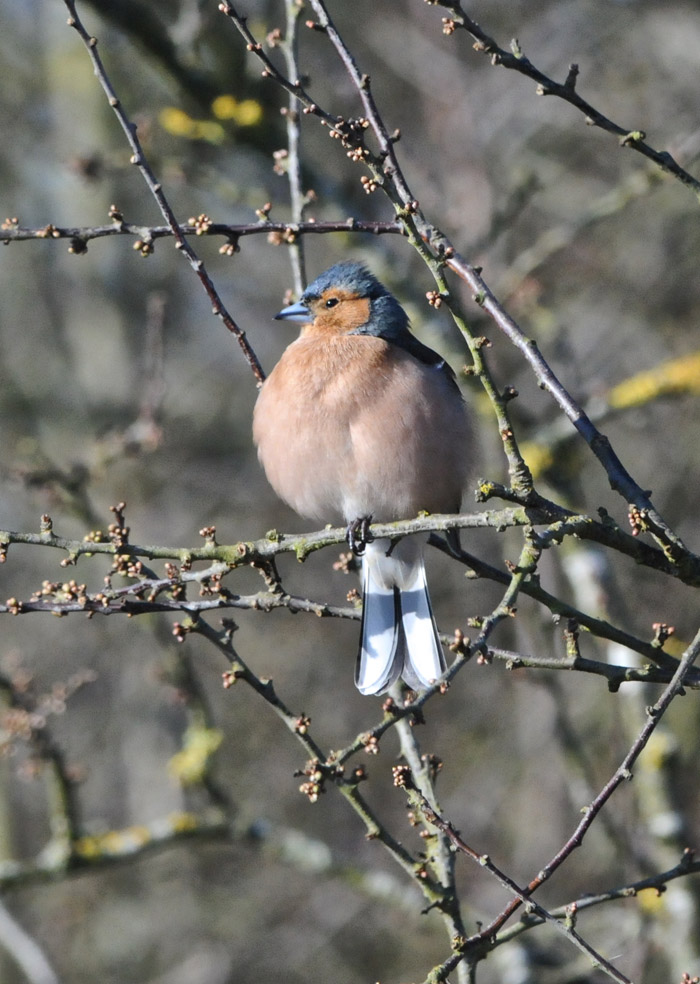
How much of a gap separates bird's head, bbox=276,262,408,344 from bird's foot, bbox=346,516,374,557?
917 mm

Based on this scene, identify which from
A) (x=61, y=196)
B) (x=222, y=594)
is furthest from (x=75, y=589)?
(x=61, y=196)

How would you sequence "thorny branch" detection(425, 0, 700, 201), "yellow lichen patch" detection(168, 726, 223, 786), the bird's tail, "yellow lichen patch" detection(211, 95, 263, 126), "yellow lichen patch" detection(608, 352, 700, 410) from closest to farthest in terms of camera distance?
"thorny branch" detection(425, 0, 700, 201) → the bird's tail → "yellow lichen patch" detection(168, 726, 223, 786) → "yellow lichen patch" detection(608, 352, 700, 410) → "yellow lichen patch" detection(211, 95, 263, 126)

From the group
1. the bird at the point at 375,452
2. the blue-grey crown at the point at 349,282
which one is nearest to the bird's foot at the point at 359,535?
the bird at the point at 375,452

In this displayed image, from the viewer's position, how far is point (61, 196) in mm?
10898

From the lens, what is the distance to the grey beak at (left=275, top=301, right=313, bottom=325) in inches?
174

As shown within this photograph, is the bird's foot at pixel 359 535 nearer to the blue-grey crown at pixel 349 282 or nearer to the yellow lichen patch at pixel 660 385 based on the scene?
the blue-grey crown at pixel 349 282

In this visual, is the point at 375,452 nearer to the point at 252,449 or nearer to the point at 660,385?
the point at 660,385

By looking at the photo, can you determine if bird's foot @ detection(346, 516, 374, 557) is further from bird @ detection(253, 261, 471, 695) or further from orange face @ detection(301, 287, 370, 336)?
orange face @ detection(301, 287, 370, 336)

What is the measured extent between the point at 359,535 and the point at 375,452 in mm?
1043

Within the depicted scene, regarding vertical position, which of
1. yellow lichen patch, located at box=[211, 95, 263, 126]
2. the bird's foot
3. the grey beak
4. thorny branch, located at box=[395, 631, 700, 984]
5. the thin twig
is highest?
yellow lichen patch, located at box=[211, 95, 263, 126]

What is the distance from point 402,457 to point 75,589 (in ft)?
5.31

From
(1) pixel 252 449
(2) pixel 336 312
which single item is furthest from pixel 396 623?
(1) pixel 252 449

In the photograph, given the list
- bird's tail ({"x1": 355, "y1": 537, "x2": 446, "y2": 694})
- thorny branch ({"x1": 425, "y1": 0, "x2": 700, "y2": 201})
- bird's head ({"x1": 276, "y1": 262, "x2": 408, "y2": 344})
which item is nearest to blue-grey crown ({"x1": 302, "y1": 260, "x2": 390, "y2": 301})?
bird's head ({"x1": 276, "y1": 262, "x2": 408, "y2": 344})

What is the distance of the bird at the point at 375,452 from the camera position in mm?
4109
